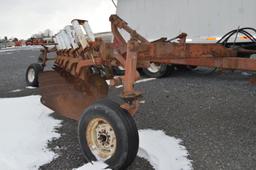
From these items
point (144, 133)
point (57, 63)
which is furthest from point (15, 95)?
point (144, 133)

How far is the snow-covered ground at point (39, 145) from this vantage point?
144 inches

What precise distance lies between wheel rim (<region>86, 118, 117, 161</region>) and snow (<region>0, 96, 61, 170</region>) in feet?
2.05

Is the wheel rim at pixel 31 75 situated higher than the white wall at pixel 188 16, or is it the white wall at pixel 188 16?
the white wall at pixel 188 16

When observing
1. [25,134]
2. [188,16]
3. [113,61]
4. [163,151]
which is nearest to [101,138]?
[163,151]

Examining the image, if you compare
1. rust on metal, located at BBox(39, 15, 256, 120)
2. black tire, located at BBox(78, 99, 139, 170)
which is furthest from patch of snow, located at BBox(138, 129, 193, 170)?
rust on metal, located at BBox(39, 15, 256, 120)

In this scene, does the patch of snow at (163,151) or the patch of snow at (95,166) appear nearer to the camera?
the patch of snow at (95,166)

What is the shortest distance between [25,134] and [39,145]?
1.35ft

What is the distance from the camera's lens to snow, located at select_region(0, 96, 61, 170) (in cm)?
377

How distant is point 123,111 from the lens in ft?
11.0

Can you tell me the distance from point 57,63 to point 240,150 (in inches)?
134

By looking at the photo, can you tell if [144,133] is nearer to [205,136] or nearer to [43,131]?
[205,136]

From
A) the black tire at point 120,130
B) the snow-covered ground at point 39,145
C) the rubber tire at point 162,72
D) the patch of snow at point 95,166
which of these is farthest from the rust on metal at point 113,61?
the rubber tire at point 162,72

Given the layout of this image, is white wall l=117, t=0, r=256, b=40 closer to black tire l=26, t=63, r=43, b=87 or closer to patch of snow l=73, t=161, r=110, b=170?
black tire l=26, t=63, r=43, b=87

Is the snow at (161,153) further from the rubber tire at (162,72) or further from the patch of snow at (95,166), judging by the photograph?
the rubber tire at (162,72)
